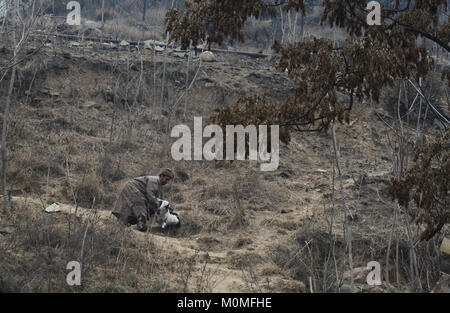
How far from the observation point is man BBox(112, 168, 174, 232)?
7.55m

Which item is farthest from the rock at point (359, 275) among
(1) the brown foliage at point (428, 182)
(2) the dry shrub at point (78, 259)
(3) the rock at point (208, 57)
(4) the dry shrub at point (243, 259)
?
(3) the rock at point (208, 57)

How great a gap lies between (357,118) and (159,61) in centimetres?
609

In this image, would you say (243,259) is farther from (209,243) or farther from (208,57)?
(208,57)

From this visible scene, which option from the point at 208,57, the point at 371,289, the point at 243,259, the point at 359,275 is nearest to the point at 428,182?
the point at 371,289

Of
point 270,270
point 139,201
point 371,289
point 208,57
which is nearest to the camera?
point 371,289

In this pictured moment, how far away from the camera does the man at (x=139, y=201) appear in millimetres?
7555

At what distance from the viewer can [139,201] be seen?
7.58 meters

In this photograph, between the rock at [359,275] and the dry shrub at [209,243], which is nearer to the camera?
the rock at [359,275]

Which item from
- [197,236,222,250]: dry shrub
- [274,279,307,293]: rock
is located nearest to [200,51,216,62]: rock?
[197,236,222,250]: dry shrub

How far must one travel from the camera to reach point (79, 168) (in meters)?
10.3

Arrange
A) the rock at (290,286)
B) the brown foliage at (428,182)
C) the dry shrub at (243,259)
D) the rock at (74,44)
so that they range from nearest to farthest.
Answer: the brown foliage at (428,182), the rock at (290,286), the dry shrub at (243,259), the rock at (74,44)

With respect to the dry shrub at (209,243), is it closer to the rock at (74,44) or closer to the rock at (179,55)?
the rock at (179,55)

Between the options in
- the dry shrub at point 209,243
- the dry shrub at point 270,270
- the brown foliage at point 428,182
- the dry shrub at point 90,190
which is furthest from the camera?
the dry shrub at point 90,190

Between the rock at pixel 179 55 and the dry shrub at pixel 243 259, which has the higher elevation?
the rock at pixel 179 55
